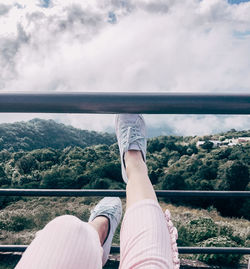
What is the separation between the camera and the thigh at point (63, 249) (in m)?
0.71

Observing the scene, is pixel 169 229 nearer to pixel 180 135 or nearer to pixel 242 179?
pixel 242 179

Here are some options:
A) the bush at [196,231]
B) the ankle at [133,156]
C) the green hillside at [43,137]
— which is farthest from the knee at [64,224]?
the green hillside at [43,137]

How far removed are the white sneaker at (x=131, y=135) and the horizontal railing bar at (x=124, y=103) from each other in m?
0.59

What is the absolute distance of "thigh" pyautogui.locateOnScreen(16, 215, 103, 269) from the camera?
71cm

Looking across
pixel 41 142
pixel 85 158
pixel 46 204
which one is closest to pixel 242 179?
pixel 85 158

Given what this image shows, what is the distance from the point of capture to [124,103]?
732 millimetres

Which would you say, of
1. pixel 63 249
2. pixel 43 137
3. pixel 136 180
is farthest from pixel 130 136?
pixel 43 137

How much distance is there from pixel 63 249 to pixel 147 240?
23 centimetres

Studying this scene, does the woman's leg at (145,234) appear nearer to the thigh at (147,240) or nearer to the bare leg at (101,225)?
the thigh at (147,240)

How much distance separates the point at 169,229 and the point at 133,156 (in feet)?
1.59

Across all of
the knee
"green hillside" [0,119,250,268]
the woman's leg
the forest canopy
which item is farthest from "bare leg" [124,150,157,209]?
the forest canopy

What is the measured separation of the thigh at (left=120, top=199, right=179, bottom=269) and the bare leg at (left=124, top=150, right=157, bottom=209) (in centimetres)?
5

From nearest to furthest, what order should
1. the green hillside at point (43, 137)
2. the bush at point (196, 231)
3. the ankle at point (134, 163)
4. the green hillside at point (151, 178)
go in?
1. the ankle at point (134, 163)
2. the bush at point (196, 231)
3. the green hillside at point (151, 178)
4. the green hillside at point (43, 137)

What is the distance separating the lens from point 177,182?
34.1ft
